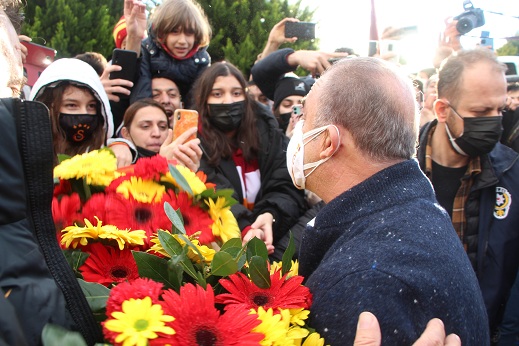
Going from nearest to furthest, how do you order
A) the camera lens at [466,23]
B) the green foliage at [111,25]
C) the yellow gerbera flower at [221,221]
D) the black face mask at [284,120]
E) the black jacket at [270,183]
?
the yellow gerbera flower at [221,221]
the black jacket at [270,183]
the black face mask at [284,120]
the camera lens at [466,23]
the green foliage at [111,25]

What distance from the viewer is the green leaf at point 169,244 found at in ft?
4.72

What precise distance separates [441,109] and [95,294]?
2737 mm

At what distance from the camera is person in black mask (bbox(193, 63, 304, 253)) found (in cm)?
337

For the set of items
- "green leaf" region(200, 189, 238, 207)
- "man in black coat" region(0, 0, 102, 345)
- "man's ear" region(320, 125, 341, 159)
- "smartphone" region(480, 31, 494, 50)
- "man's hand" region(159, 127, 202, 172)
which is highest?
"man in black coat" region(0, 0, 102, 345)

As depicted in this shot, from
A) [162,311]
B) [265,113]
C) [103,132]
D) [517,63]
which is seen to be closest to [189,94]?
[265,113]

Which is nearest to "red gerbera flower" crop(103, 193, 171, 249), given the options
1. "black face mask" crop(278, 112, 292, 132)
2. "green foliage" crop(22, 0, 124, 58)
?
"black face mask" crop(278, 112, 292, 132)

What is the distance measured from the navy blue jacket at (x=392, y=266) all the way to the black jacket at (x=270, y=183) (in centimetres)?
141

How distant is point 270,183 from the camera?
350 cm

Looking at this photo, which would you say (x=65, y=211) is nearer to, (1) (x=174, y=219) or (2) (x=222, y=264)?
(1) (x=174, y=219)

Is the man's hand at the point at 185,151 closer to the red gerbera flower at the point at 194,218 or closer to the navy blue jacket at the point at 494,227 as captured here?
the red gerbera flower at the point at 194,218

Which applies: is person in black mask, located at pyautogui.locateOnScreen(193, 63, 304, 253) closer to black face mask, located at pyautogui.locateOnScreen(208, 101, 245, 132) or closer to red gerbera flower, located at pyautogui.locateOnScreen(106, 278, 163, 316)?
black face mask, located at pyautogui.locateOnScreen(208, 101, 245, 132)

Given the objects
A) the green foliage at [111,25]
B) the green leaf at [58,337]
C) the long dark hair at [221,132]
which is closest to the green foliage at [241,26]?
the green foliage at [111,25]

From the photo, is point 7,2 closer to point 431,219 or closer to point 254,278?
point 254,278

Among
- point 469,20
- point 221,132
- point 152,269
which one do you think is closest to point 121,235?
point 152,269
